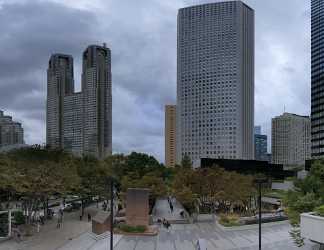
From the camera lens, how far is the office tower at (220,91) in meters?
185

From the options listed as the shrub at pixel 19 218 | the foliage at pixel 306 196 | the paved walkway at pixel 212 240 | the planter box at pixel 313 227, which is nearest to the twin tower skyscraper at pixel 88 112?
the shrub at pixel 19 218

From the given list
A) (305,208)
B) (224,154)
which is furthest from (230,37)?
(305,208)

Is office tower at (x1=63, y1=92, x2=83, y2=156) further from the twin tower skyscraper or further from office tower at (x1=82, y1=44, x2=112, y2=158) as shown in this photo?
office tower at (x1=82, y1=44, x2=112, y2=158)

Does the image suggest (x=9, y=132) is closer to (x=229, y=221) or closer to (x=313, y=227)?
(x=229, y=221)

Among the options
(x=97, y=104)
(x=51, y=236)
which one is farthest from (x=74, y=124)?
(x=51, y=236)

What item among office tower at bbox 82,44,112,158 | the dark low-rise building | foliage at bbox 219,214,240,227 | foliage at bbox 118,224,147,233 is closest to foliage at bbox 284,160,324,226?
foliage at bbox 219,214,240,227

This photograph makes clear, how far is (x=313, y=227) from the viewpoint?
748 inches

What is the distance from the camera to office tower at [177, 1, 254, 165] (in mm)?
184750

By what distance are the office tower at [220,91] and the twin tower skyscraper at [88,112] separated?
33940mm

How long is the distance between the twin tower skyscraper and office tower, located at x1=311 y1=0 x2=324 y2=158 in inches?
3049

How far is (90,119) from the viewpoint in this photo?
583 feet

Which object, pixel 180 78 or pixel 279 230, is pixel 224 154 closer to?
pixel 180 78

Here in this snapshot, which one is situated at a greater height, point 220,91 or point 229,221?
point 220,91

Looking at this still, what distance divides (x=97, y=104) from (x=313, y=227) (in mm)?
163421
